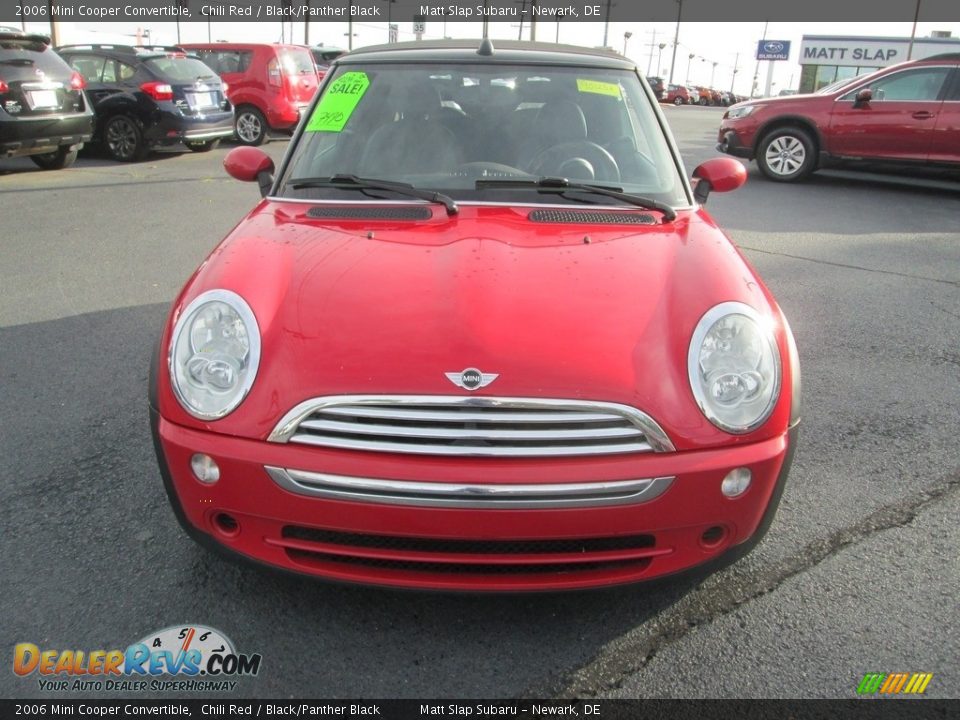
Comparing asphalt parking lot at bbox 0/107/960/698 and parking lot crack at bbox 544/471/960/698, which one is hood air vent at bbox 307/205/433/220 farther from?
parking lot crack at bbox 544/471/960/698

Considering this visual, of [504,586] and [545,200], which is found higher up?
[545,200]

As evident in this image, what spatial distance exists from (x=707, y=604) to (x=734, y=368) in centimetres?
74

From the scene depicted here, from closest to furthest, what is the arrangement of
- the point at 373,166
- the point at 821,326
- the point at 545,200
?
the point at 545,200, the point at 373,166, the point at 821,326

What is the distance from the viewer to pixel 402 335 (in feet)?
7.37

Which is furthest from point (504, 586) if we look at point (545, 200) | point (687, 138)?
point (687, 138)

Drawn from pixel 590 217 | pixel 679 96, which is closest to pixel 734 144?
pixel 590 217

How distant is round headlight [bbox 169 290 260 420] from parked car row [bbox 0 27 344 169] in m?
6.18

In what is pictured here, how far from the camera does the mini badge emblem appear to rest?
211 cm

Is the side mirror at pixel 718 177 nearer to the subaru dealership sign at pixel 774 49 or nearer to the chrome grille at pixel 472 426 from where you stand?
the chrome grille at pixel 472 426

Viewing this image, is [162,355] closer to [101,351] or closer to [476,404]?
[476,404]

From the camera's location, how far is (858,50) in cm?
4322

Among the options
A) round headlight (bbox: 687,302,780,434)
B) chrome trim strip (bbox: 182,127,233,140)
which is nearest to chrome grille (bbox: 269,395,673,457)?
round headlight (bbox: 687,302,780,434)

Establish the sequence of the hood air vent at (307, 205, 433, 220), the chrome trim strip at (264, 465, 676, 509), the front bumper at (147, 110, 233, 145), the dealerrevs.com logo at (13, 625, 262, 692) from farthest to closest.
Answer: the front bumper at (147, 110, 233, 145) → the hood air vent at (307, 205, 433, 220) → the dealerrevs.com logo at (13, 625, 262, 692) → the chrome trim strip at (264, 465, 676, 509)

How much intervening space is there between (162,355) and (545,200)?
4.90ft
